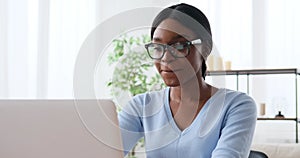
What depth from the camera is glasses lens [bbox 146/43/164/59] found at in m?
1.13

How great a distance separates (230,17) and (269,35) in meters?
0.33

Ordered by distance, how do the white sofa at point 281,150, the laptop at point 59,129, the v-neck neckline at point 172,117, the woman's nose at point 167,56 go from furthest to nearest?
1. the white sofa at point 281,150
2. the v-neck neckline at point 172,117
3. the woman's nose at point 167,56
4. the laptop at point 59,129

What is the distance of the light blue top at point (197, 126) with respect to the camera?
1249 mm

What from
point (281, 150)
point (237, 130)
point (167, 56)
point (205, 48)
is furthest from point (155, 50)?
point (281, 150)

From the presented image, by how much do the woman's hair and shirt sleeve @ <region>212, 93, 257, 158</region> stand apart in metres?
0.16

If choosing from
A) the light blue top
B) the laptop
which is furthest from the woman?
the laptop

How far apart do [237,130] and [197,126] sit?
136 mm

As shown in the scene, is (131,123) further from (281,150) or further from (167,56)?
(281,150)

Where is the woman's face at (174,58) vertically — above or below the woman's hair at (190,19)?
below

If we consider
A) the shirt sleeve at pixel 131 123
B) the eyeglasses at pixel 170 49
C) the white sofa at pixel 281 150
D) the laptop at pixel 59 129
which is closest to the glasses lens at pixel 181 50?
the eyeglasses at pixel 170 49

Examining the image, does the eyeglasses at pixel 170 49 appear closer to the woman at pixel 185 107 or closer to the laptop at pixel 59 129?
the woman at pixel 185 107

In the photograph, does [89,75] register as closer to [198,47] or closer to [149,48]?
[149,48]

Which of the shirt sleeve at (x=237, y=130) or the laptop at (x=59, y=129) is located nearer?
the laptop at (x=59, y=129)

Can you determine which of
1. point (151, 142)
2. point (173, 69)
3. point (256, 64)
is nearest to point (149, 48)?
point (173, 69)
